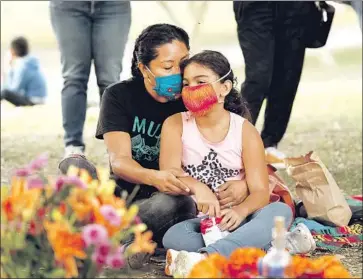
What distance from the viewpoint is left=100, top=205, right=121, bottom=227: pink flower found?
2.59m

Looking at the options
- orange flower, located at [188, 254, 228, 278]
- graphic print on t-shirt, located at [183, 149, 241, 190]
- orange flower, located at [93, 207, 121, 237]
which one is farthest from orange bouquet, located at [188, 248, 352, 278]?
graphic print on t-shirt, located at [183, 149, 241, 190]

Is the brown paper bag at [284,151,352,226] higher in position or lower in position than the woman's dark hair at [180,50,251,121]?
lower

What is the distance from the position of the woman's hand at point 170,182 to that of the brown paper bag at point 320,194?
0.95m

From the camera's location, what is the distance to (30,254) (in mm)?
2666

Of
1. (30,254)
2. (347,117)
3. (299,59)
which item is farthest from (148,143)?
(347,117)

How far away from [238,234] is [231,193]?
0.28 metres

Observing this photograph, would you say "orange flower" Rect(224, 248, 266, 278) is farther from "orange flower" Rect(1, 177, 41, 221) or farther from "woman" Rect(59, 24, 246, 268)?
"woman" Rect(59, 24, 246, 268)

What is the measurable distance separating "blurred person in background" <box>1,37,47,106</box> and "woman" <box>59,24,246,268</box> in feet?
20.5

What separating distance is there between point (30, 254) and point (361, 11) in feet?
12.2

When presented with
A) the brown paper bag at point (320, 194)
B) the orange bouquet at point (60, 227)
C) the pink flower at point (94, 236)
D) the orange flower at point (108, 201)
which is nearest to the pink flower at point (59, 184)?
the orange bouquet at point (60, 227)

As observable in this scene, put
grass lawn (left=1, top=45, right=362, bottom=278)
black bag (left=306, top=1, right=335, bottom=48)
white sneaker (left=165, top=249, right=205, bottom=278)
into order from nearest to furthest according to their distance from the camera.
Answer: white sneaker (left=165, top=249, right=205, bottom=278) < black bag (left=306, top=1, right=335, bottom=48) < grass lawn (left=1, top=45, right=362, bottom=278)

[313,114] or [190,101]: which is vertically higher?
[190,101]

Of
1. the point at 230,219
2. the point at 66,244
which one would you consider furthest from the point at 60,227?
the point at 230,219

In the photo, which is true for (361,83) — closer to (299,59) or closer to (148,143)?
(299,59)
